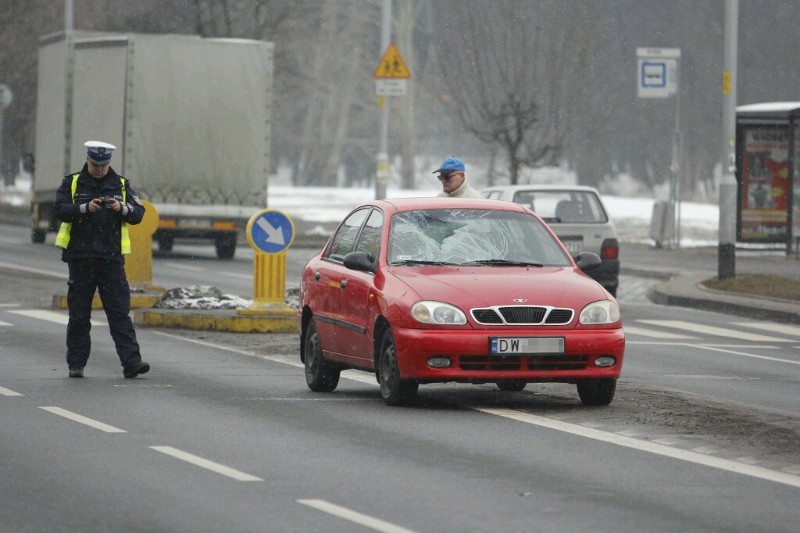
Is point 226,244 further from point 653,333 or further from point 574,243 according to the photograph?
point 653,333

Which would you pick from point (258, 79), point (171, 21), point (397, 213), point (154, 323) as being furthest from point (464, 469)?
point (171, 21)

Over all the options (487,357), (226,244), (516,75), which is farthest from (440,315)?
(516,75)

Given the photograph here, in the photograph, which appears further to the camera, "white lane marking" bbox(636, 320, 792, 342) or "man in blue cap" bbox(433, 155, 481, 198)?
"white lane marking" bbox(636, 320, 792, 342)

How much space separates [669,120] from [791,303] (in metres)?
54.9

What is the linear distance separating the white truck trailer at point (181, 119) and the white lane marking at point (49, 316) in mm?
10876

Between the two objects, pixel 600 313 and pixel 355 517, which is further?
pixel 600 313

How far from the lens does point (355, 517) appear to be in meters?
7.99

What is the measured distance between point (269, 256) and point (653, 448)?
369 inches

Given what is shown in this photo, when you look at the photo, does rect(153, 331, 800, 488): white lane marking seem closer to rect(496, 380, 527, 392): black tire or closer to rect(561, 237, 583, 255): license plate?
rect(496, 380, 527, 392): black tire

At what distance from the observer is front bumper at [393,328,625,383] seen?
11.7m

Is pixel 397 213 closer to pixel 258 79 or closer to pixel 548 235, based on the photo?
pixel 548 235

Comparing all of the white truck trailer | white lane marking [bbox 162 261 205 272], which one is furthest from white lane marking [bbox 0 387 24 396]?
the white truck trailer

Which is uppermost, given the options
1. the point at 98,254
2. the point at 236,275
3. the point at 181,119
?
the point at 181,119

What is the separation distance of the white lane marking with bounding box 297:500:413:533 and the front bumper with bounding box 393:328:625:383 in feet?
11.2
